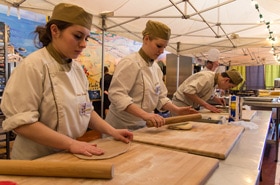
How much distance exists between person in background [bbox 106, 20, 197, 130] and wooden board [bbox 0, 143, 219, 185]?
457 mm

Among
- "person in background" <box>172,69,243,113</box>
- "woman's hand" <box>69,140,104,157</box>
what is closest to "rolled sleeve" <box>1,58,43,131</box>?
"woman's hand" <box>69,140,104,157</box>

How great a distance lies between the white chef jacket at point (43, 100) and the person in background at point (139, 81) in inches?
14.7

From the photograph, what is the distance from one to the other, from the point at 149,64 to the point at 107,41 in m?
3.74

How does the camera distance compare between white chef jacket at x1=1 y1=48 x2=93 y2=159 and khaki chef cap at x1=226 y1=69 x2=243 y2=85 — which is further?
khaki chef cap at x1=226 y1=69 x2=243 y2=85

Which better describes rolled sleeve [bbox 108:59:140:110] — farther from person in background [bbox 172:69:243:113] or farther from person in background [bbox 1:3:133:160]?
person in background [bbox 172:69:243:113]

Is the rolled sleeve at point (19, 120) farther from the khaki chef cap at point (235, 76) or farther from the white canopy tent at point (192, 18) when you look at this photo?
the white canopy tent at point (192, 18)

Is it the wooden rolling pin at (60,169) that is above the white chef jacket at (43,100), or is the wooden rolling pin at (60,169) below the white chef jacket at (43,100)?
below

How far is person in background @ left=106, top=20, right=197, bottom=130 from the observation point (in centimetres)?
131

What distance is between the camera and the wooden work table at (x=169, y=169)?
0.60m

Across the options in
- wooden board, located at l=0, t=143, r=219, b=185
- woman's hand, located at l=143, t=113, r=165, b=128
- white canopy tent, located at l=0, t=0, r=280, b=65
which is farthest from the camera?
white canopy tent, located at l=0, t=0, r=280, b=65

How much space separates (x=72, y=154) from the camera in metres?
0.79

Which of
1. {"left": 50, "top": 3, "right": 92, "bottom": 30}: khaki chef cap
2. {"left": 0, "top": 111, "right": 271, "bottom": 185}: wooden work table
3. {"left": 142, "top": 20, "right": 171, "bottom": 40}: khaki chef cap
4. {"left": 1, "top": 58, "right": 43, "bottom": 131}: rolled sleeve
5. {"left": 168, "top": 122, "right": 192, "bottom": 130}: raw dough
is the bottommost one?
{"left": 0, "top": 111, "right": 271, "bottom": 185}: wooden work table

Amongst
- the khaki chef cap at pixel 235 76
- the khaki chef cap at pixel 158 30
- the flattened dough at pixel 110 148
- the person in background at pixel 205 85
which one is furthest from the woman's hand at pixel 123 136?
the khaki chef cap at pixel 235 76

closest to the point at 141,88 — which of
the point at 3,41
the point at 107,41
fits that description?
the point at 3,41
